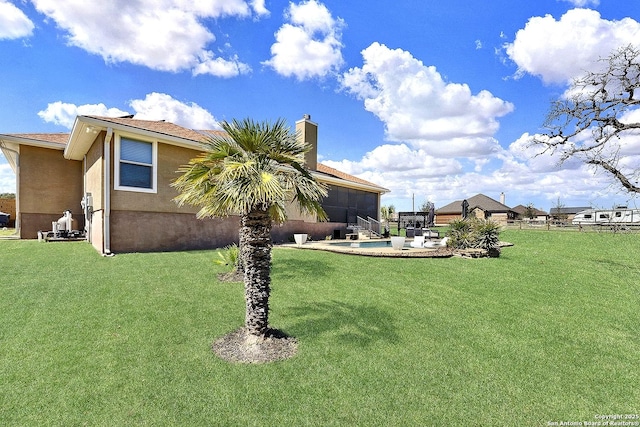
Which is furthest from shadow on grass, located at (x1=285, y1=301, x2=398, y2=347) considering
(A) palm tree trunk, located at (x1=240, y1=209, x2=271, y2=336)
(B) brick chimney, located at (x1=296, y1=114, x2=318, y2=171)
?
(B) brick chimney, located at (x1=296, y1=114, x2=318, y2=171)

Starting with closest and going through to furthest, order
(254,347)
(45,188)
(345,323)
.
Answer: (254,347) < (345,323) < (45,188)

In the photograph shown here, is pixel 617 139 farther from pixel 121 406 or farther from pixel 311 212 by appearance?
pixel 121 406

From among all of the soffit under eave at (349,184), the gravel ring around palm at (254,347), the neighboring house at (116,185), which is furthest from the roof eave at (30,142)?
the gravel ring around palm at (254,347)

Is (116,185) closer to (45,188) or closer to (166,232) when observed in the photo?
(166,232)

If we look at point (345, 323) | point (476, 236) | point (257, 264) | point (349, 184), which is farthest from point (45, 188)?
point (476, 236)

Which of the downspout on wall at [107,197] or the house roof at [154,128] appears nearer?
the downspout on wall at [107,197]

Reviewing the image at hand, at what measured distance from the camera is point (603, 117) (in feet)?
42.9

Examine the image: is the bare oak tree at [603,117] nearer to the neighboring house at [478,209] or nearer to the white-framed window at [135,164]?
the white-framed window at [135,164]

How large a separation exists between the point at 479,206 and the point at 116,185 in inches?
2293

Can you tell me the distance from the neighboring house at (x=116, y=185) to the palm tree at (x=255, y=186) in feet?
12.4

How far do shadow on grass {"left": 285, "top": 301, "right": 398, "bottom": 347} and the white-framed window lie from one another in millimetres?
8409

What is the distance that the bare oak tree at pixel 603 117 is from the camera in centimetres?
1225

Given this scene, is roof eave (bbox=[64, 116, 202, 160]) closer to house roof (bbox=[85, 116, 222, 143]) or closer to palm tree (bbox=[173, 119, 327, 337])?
house roof (bbox=[85, 116, 222, 143])

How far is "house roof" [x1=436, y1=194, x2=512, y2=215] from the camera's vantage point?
5621 cm
